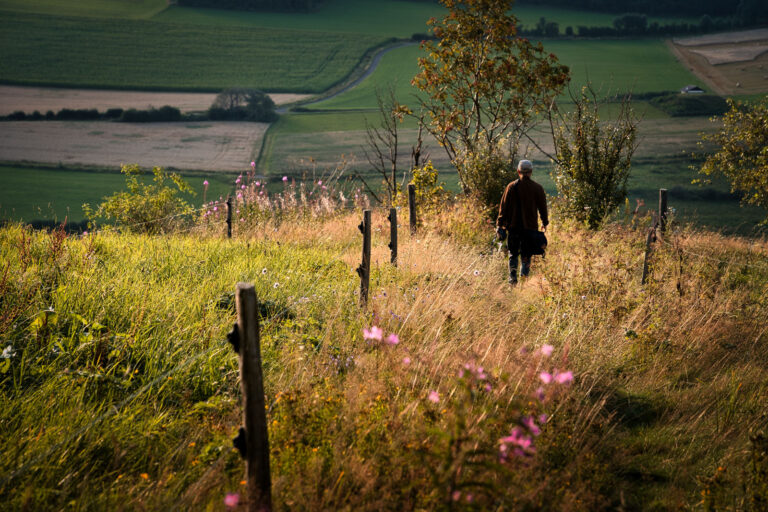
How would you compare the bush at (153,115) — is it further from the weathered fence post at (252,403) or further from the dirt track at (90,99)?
the weathered fence post at (252,403)

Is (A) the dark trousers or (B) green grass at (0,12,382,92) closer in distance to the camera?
(A) the dark trousers

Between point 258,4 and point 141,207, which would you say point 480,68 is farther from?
point 258,4

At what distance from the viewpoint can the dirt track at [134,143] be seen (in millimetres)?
40656

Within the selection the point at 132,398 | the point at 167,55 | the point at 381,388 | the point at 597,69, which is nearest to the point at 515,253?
the point at 381,388

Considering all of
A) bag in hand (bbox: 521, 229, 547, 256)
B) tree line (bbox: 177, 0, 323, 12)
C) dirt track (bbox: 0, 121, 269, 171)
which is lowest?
bag in hand (bbox: 521, 229, 547, 256)

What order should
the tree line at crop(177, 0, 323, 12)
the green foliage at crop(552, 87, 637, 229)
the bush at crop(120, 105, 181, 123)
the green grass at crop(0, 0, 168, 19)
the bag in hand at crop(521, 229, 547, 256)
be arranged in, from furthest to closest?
the tree line at crop(177, 0, 323, 12), the green grass at crop(0, 0, 168, 19), the bush at crop(120, 105, 181, 123), the green foliage at crop(552, 87, 637, 229), the bag in hand at crop(521, 229, 547, 256)

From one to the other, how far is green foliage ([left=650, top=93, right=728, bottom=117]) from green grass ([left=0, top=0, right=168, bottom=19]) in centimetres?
7974


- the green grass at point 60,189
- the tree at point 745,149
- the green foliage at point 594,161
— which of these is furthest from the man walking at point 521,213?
the green grass at point 60,189

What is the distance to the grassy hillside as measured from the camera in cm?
267

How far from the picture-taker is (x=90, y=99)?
56.8 metres

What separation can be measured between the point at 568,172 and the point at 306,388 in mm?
11840

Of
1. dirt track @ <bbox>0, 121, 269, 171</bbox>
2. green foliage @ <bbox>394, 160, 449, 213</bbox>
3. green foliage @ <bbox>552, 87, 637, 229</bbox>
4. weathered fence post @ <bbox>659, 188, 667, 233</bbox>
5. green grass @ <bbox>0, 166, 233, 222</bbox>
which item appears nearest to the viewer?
weathered fence post @ <bbox>659, 188, 667, 233</bbox>

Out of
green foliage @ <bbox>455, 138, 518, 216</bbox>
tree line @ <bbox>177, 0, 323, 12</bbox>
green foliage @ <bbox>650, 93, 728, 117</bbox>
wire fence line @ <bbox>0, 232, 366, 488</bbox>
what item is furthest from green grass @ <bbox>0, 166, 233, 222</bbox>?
tree line @ <bbox>177, 0, 323, 12</bbox>

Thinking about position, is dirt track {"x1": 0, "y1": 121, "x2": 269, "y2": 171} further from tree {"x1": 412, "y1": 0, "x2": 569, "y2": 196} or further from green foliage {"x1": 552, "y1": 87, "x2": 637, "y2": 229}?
green foliage {"x1": 552, "y1": 87, "x2": 637, "y2": 229}
